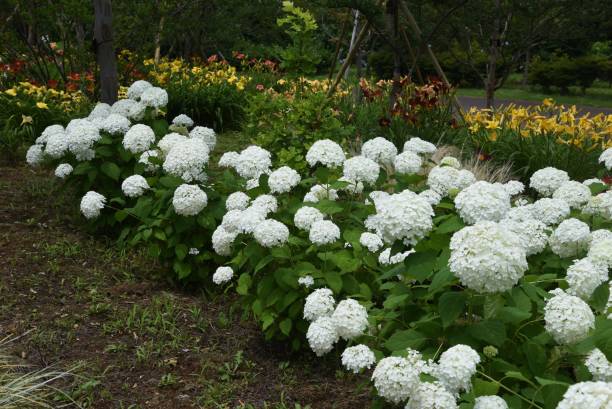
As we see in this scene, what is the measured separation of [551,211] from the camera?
9.27 ft

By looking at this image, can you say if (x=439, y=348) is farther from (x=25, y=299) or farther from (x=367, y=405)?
(x=25, y=299)

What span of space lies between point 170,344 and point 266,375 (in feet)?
1.84

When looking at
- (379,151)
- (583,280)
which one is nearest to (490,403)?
(583,280)

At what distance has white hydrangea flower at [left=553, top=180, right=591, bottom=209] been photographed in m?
2.94

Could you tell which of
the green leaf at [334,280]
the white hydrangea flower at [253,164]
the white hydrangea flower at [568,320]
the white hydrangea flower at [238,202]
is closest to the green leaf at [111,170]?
the white hydrangea flower at [253,164]

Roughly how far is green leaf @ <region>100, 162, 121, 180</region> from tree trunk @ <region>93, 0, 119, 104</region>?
180 centimetres

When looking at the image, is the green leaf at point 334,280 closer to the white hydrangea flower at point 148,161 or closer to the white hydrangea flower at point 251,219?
the white hydrangea flower at point 251,219

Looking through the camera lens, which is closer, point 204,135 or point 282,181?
point 282,181

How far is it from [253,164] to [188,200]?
41 centimetres

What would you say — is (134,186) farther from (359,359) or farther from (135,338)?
(359,359)

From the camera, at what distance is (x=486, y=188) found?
7.44 feet

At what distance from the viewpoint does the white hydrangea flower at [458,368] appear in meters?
1.78

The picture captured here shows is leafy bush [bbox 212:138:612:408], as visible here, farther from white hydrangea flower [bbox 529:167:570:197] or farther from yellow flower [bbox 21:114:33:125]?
yellow flower [bbox 21:114:33:125]

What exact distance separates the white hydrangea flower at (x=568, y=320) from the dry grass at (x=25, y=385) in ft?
6.30
